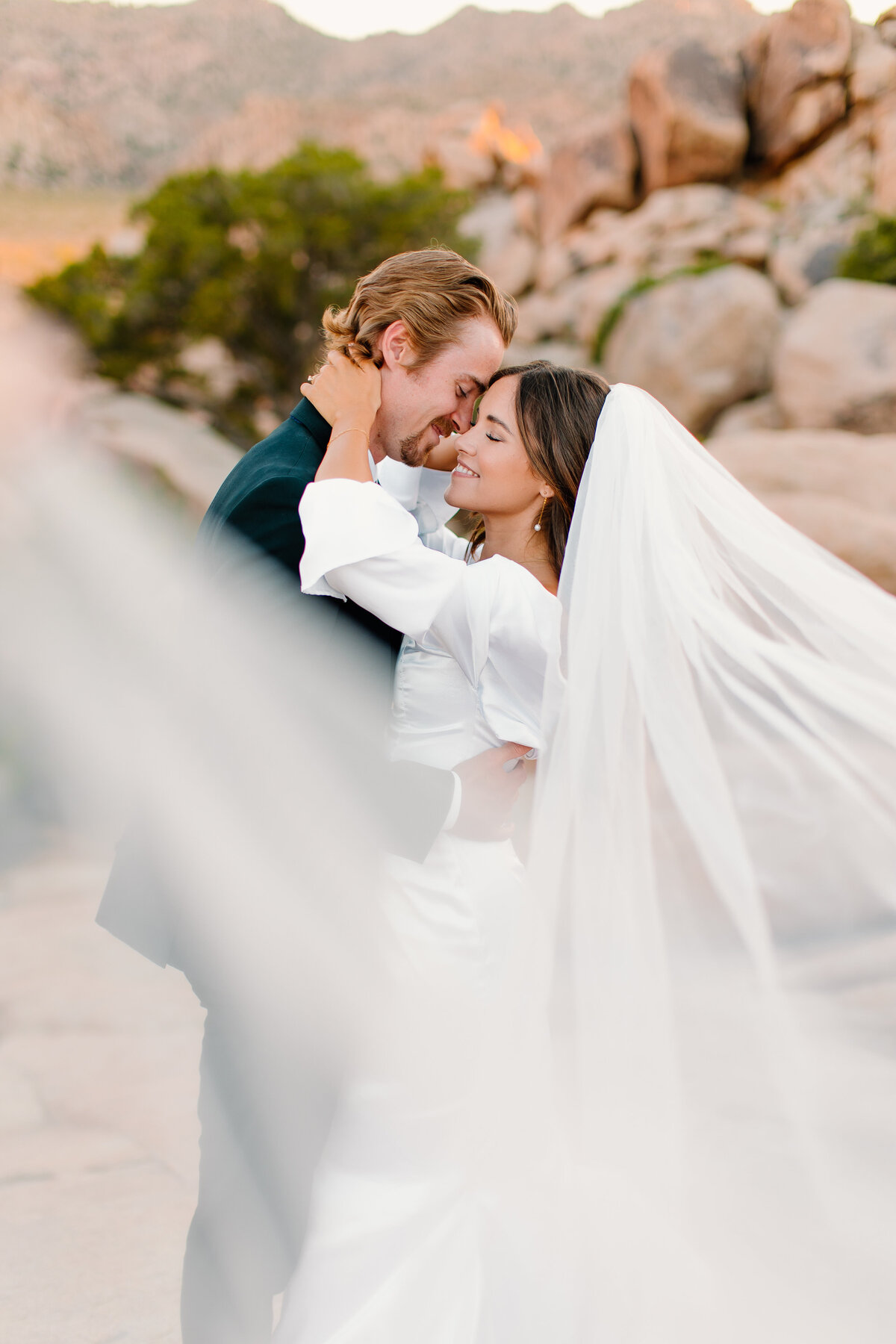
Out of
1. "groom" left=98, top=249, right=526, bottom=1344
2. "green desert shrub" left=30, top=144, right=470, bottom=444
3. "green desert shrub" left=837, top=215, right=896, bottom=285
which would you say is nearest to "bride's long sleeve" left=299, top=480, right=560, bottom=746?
"groom" left=98, top=249, right=526, bottom=1344

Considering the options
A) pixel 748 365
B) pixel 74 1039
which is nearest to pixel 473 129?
pixel 748 365

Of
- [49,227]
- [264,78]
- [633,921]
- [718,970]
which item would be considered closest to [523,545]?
[633,921]

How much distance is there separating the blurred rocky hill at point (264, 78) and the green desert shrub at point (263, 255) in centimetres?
1529

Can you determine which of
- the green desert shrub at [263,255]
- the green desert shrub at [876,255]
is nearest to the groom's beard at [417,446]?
the green desert shrub at [876,255]

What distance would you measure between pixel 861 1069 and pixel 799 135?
98.9 ft

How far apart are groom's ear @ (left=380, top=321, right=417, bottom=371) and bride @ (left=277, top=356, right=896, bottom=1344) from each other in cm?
24

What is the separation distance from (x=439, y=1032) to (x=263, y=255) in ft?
54.5

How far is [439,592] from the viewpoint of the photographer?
1876 millimetres

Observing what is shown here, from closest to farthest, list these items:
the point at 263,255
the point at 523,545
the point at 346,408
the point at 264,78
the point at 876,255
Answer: the point at 346,408 < the point at 523,545 < the point at 876,255 < the point at 263,255 < the point at 264,78

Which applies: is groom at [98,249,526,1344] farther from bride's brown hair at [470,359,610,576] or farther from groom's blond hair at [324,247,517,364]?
bride's brown hair at [470,359,610,576]

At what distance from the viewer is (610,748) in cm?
180

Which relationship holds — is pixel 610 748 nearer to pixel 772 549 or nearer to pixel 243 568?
pixel 772 549

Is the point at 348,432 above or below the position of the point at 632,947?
above

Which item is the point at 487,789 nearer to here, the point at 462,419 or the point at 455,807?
the point at 455,807
